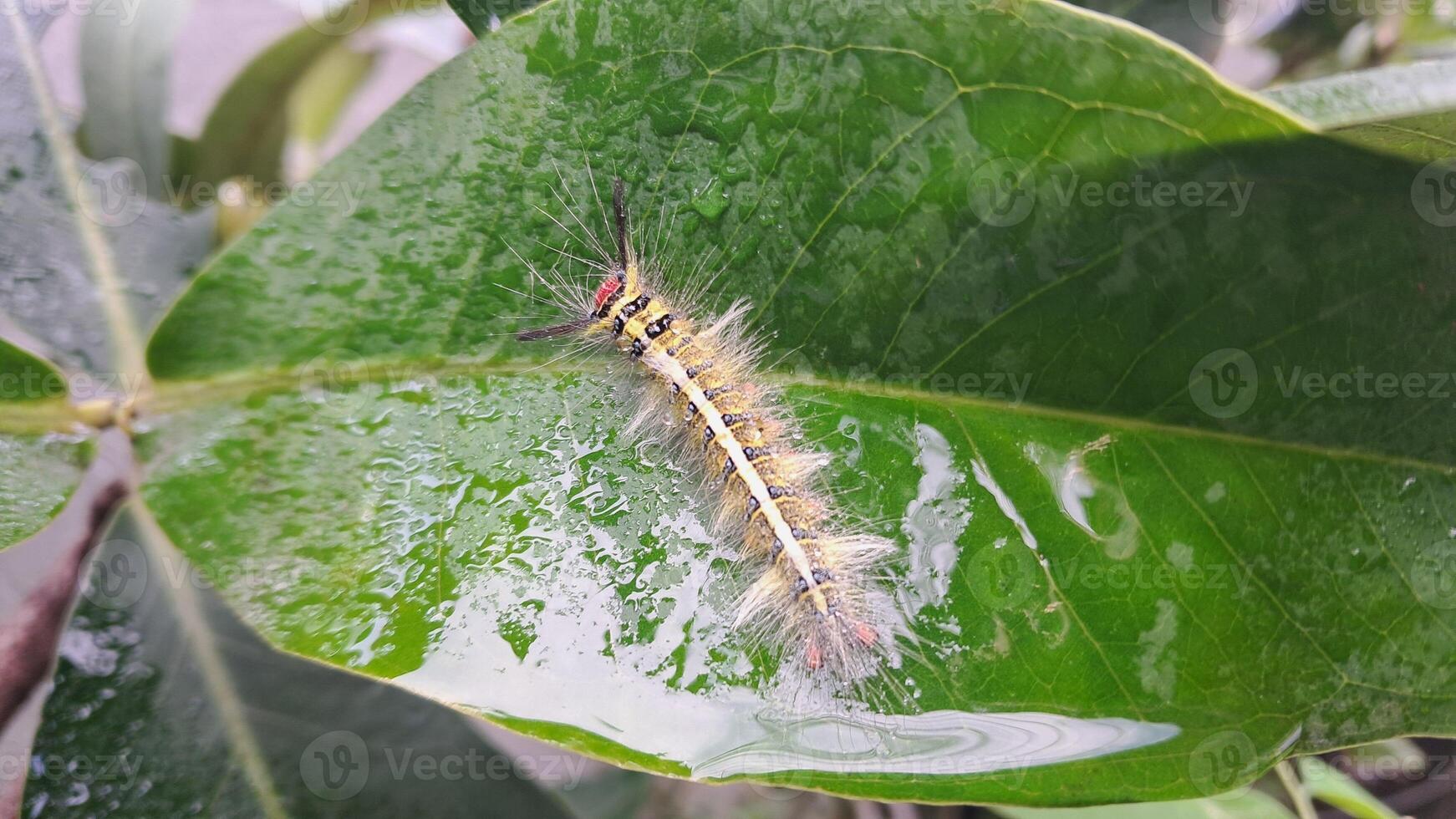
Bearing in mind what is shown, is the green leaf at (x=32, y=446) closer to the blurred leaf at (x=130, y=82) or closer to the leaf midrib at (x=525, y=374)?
the leaf midrib at (x=525, y=374)

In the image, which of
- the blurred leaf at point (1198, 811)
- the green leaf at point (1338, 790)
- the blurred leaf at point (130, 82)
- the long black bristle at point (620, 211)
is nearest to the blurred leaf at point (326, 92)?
the blurred leaf at point (130, 82)

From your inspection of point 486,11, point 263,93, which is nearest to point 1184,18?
point 486,11

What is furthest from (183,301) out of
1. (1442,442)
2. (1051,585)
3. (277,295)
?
(1442,442)

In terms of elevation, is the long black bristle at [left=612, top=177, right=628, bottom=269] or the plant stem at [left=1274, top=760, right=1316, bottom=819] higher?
the long black bristle at [left=612, top=177, right=628, bottom=269]

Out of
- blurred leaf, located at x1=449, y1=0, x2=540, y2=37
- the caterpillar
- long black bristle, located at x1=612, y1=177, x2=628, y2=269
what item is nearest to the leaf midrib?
the caterpillar

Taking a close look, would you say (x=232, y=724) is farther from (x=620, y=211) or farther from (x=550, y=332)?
(x=620, y=211)

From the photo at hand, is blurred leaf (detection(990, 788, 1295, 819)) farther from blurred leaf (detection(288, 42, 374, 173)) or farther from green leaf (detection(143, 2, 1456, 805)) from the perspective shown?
blurred leaf (detection(288, 42, 374, 173))
